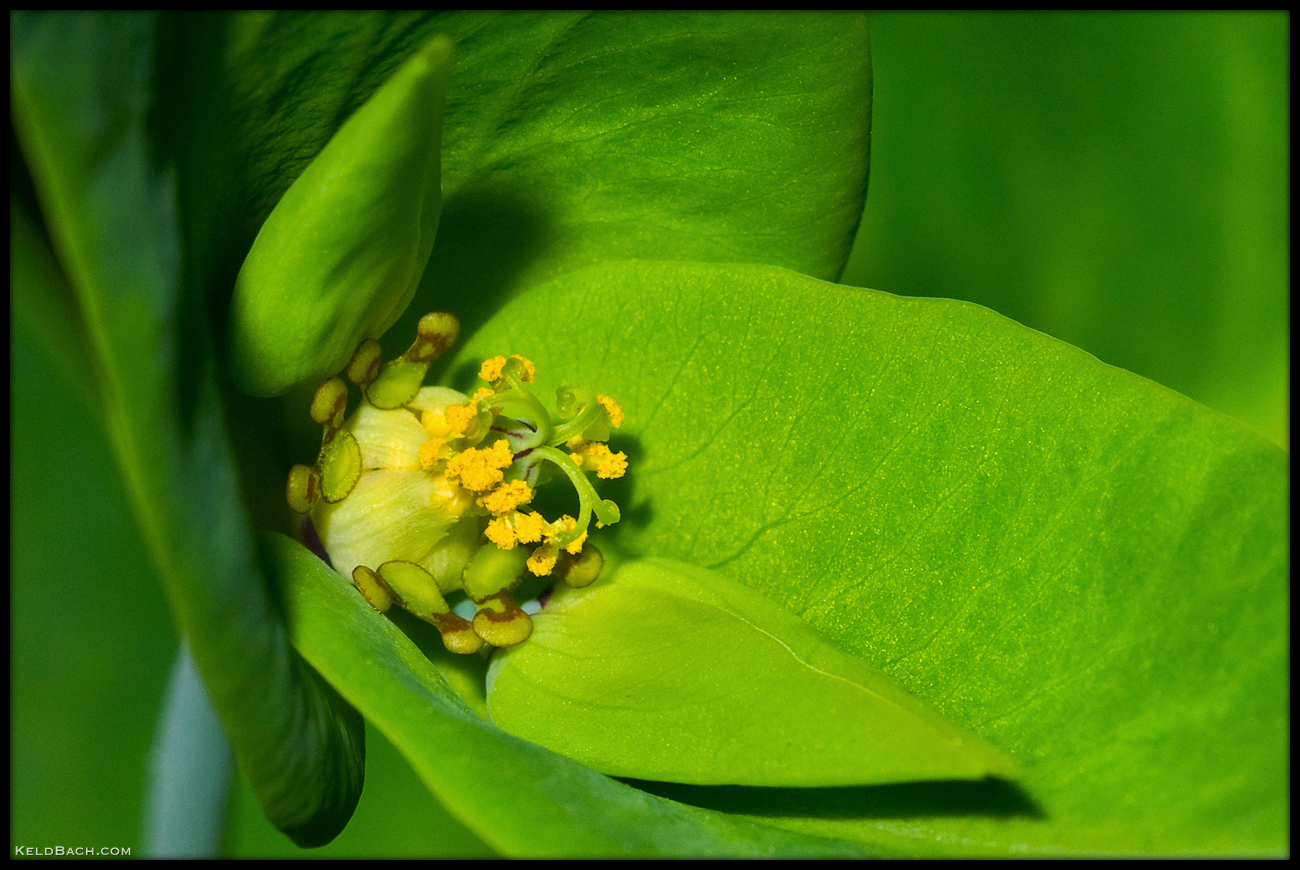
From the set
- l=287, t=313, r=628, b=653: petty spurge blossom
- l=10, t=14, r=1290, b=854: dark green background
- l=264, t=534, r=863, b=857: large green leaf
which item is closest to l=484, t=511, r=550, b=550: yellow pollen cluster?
l=287, t=313, r=628, b=653: petty spurge blossom

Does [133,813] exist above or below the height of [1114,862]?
below

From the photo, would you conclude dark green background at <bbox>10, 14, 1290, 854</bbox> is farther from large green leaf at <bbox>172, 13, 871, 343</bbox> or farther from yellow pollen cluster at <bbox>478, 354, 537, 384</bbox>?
yellow pollen cluster at <bbox>478, 354, 537, 384</bbox>

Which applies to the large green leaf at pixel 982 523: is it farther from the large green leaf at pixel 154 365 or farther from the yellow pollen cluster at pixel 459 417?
the large green leaf at pixel 154 365

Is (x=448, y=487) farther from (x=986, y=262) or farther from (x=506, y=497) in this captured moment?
(x=986, y=262)

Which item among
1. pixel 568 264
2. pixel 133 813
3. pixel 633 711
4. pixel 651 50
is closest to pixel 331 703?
pixel 633 711

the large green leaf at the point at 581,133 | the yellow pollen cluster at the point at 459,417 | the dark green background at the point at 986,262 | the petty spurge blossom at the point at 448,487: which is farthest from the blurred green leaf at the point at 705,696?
the dark green background at the point at 986,262

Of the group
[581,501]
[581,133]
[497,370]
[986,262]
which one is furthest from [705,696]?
[986,262]

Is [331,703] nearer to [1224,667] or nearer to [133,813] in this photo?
[1224,667]
